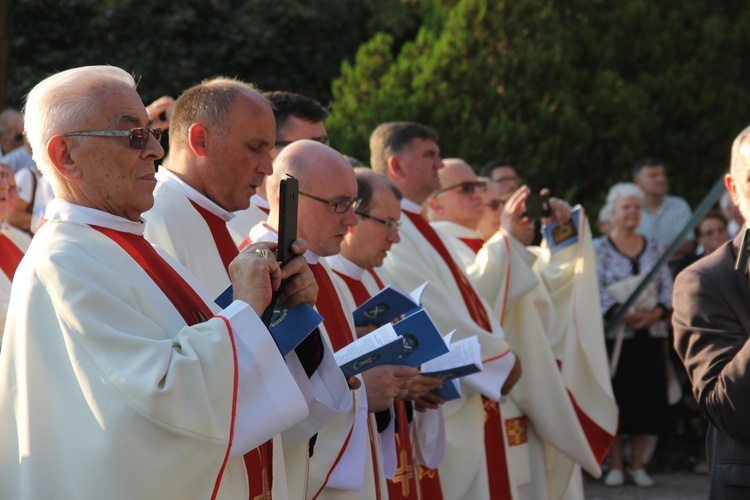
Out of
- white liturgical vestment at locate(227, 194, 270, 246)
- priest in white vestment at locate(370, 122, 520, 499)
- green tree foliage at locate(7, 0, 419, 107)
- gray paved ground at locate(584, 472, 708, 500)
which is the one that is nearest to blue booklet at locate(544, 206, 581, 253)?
priest in white vestment at locate(370, 122, 520, 499)

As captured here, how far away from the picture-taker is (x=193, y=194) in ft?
13.5

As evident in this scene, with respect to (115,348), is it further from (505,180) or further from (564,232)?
(505,180)

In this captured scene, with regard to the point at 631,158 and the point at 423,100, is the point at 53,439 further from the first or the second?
the point at 631,158

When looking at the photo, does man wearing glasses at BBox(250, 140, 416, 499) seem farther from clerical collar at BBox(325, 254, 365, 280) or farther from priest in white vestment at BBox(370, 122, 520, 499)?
priest in white vestment at BBox(370, 122, 520, 499)

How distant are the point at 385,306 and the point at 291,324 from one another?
4.46 ft

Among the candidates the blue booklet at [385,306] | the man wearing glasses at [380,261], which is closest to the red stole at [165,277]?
the blue booklet at [385,306]

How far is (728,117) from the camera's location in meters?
12.7

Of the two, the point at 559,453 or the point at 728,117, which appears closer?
the point at 559,453

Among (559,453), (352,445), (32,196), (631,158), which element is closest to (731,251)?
(352,445)

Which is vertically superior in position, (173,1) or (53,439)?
(173,1)

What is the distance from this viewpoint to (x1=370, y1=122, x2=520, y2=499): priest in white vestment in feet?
19.4

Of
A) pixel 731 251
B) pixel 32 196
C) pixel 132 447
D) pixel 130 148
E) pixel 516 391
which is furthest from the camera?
pixel 32 196

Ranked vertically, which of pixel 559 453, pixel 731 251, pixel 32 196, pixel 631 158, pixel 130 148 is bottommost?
pixel 559 453

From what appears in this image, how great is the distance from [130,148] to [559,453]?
4779mm
